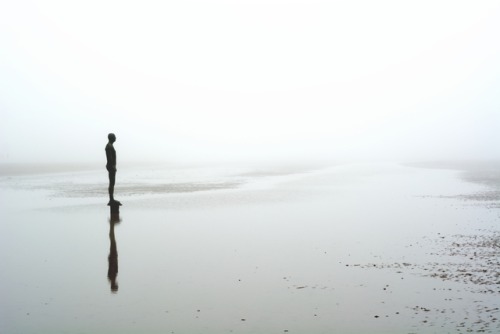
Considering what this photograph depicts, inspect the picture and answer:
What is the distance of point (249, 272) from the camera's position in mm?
10117

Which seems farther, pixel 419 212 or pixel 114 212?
pixel 419 212

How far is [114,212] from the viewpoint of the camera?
18734 mm

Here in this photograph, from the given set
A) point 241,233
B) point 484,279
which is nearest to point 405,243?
point 484,279

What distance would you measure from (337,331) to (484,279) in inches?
180

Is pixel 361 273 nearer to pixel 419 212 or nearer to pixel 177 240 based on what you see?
pixel 177 240

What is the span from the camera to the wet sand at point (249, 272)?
23.7ft

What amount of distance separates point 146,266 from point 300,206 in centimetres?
1270

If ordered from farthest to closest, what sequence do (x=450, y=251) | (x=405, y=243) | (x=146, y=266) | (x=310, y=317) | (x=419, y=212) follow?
(x=419, y=212), (x=405, y=243), (x=450, y=251), (x=146, y=266), (x=310, y=317)

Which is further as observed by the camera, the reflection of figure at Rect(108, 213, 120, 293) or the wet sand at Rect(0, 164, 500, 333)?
the reflection of figure at Rect(108, 213, 120, 293)

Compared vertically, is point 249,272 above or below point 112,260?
below

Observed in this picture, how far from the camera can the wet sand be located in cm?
722

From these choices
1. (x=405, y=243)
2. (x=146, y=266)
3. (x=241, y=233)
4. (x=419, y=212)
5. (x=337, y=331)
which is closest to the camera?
(x=337, y=331)

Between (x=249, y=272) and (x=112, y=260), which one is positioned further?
(x=112, y=260)

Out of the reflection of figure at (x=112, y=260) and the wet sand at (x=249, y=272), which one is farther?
the reflection of figure at (x=112, y=260)
